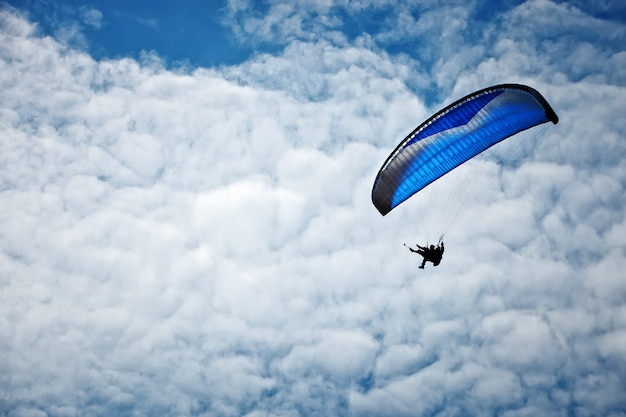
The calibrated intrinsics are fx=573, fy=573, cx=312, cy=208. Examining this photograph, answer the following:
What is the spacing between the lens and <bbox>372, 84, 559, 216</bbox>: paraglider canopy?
20344 millimetres

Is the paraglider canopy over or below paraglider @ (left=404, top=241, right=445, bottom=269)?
over

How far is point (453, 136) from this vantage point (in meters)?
21.6

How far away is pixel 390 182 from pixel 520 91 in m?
5.88

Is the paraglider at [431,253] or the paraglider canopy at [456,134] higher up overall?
the paraglider canopy at [456,134]

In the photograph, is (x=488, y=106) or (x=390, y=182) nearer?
(x=488, y=106)

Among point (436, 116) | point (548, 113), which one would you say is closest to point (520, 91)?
point (548, 113)

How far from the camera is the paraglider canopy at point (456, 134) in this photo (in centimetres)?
2034

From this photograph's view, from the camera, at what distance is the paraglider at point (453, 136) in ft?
66.8

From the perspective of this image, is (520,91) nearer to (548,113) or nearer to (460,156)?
(548,113)

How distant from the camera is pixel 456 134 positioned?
21547mm

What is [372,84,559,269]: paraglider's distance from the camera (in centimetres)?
2037

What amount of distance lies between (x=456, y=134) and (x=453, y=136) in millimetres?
131

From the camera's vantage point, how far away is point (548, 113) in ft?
64.8

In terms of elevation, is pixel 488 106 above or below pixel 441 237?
above
